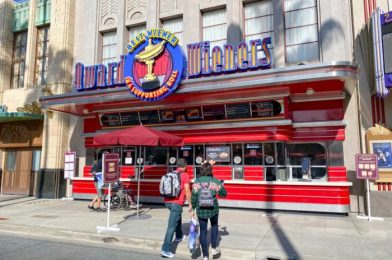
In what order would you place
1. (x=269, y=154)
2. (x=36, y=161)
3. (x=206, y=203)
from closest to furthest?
(x=206, y=203) → (x=269, y=154) → (x=36, y=161)

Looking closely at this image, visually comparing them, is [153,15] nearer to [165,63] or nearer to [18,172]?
[165,63]

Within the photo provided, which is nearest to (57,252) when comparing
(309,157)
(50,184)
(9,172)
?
(309,157)

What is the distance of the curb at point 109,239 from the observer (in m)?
6.74

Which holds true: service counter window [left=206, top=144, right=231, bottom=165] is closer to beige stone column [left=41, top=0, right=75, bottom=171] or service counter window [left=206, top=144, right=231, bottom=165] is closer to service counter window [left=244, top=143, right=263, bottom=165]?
service counter window [left=244, top=143, right=263, bottom=165]

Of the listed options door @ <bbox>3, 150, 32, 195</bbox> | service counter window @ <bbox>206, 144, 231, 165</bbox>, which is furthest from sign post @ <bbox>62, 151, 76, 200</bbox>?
service counter window @ <bbox>206, 144, 231, 165</bbox>

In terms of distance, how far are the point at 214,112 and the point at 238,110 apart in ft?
3.19

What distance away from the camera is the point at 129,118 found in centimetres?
1424

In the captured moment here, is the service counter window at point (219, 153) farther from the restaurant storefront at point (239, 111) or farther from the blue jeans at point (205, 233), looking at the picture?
the blue jeans at point (205, 233)

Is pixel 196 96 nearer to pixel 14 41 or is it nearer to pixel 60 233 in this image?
pixel 60 233

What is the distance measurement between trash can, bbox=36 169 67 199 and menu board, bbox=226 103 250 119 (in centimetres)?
848

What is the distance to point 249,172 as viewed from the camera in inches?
472

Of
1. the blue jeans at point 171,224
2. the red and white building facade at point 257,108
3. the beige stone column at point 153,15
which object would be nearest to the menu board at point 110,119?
the red and white building facade at point 257,108

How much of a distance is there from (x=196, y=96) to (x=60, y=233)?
20.3 feet

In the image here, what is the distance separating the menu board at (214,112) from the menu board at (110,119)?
4.08 metres
